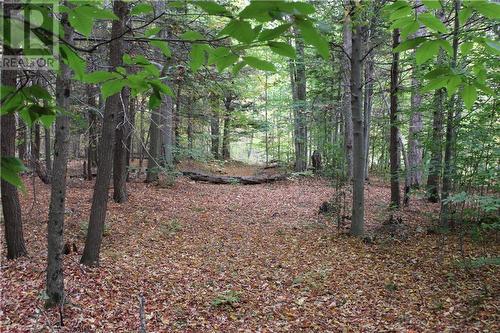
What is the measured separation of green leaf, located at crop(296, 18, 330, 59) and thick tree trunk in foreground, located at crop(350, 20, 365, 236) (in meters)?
7.73

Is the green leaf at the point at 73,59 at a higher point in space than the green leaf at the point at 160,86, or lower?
higher

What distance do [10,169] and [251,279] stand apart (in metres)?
6.05

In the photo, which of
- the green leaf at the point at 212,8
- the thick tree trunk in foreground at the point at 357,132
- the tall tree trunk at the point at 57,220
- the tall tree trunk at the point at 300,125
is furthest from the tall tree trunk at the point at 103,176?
the tall tree trunk at the point at 300,125

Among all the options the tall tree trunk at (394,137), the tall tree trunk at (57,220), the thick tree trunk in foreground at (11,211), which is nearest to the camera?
the tall tree trunk at (57,220)

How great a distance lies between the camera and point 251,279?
21.9 feet

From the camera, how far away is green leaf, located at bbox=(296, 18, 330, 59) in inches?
38.9

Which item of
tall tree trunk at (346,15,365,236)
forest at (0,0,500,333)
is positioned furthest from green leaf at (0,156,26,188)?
tall tree trunk at (346,15,365,236)

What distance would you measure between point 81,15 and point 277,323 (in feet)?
16.4

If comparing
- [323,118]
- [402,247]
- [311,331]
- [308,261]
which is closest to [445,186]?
[402,247]

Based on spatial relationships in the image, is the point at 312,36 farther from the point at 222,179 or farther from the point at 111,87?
the point at 222,179

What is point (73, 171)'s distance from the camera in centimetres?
1834

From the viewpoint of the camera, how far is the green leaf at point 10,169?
40.2 inches

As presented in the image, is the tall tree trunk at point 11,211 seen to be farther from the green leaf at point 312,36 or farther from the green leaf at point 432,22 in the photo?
the green leaf at point 432,22

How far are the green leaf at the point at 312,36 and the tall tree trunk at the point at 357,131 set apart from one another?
7.73 metres
